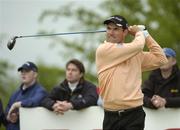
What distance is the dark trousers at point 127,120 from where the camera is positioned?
8055 millimetres

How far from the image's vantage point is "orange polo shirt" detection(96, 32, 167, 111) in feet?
26.1

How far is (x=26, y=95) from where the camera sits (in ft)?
35.0

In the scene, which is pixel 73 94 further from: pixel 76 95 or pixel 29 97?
pixel 29 97

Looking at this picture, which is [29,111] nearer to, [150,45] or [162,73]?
[162,73]

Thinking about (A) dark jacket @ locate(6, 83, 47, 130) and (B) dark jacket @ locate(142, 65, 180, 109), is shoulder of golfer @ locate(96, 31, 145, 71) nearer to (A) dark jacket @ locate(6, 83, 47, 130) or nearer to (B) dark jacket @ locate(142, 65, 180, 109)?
(B) dark jacket @ locate(142, 65, 180, 109)

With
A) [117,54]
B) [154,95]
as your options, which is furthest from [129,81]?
[154,95]

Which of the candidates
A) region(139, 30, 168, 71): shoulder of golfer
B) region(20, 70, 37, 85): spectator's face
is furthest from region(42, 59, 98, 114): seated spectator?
region(139, 30, 168, 71): shoulder of golfer

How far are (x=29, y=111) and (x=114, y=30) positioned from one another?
114 inches

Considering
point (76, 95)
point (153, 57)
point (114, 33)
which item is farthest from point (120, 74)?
point (76, 95)

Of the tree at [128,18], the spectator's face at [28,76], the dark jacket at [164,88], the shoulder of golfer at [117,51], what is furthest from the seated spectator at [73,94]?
the tree at [128,18]

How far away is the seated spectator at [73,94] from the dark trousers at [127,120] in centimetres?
206

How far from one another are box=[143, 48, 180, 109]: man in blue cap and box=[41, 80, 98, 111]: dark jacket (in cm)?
81

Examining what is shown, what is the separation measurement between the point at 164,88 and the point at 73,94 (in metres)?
1.36

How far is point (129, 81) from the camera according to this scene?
26.2ft
